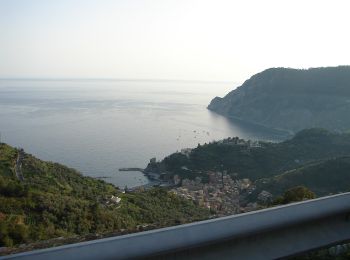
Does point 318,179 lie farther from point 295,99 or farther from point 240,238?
point 295,99

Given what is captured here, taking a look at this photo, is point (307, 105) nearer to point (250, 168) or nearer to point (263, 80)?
point (263, 80)

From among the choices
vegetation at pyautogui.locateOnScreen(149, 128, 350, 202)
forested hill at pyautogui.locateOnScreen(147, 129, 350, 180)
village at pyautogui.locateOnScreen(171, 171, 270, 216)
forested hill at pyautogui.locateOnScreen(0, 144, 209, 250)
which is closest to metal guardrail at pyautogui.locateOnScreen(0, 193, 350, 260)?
forested hill at pyautogui.locateOnScreen(0, 144, 209, 250)

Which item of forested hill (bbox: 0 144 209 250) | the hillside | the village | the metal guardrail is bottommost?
the village

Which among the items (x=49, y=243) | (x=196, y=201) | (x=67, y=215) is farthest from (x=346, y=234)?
(x=196, y=201)

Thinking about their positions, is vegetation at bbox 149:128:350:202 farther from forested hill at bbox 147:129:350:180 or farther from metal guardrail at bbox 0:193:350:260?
metal guardrail at bbox 0:193:350:260

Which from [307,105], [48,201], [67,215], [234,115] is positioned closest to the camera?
[67,215]

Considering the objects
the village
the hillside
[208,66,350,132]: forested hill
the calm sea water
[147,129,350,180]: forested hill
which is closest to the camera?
the hillside

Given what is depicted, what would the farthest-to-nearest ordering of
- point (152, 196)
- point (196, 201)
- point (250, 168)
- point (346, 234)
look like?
point (250, 168), point (196, 201), point (152, 196), point (346, 234)

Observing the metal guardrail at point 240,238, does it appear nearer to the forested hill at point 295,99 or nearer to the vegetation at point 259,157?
the vegetation at point 259,157
